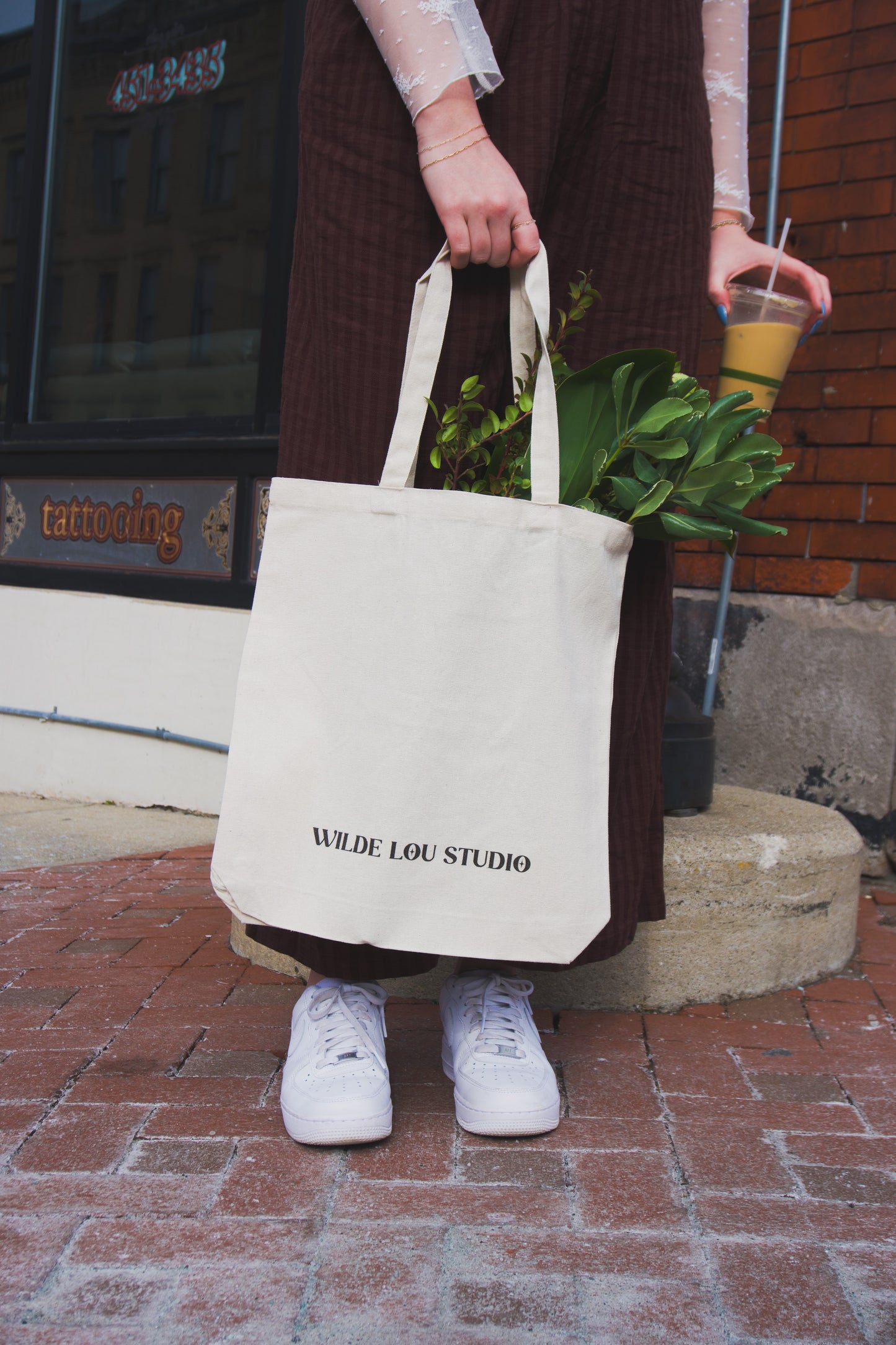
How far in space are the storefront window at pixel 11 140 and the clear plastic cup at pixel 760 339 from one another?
3603 mm

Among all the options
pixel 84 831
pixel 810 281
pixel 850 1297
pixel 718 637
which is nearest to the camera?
pixel 850 1297

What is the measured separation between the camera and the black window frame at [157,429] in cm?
374

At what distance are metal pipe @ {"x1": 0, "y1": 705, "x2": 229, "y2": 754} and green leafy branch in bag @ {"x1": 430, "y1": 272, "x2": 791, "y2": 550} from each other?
7.72 feet

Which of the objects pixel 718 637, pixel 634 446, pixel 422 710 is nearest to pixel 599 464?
pixel 634 446

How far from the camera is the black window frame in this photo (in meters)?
3.74

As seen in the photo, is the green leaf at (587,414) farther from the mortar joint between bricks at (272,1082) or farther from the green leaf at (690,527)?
the mortar joint between bricks at (272,1082)

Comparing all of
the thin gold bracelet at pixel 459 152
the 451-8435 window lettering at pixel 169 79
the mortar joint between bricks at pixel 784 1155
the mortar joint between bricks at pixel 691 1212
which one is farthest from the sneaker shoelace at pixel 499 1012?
the 451-8435 window lettering at pixel 169 79

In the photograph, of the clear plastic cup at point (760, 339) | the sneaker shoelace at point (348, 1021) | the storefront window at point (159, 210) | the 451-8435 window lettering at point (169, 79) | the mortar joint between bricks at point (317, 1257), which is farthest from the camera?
the 451-8435 window lettering at point (169, 79)

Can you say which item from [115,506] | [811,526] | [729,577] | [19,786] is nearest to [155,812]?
[19,786]

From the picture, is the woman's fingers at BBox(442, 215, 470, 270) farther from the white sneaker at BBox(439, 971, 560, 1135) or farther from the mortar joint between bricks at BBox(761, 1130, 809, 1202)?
the mortar joint between bricks at BBox(761, 1130, 809, 1202)

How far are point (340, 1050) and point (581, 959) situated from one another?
1.21 ft

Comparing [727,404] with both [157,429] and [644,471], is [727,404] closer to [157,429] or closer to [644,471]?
[644,471]

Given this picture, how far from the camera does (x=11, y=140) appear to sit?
15.8ft

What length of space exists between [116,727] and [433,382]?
9.20 feet
